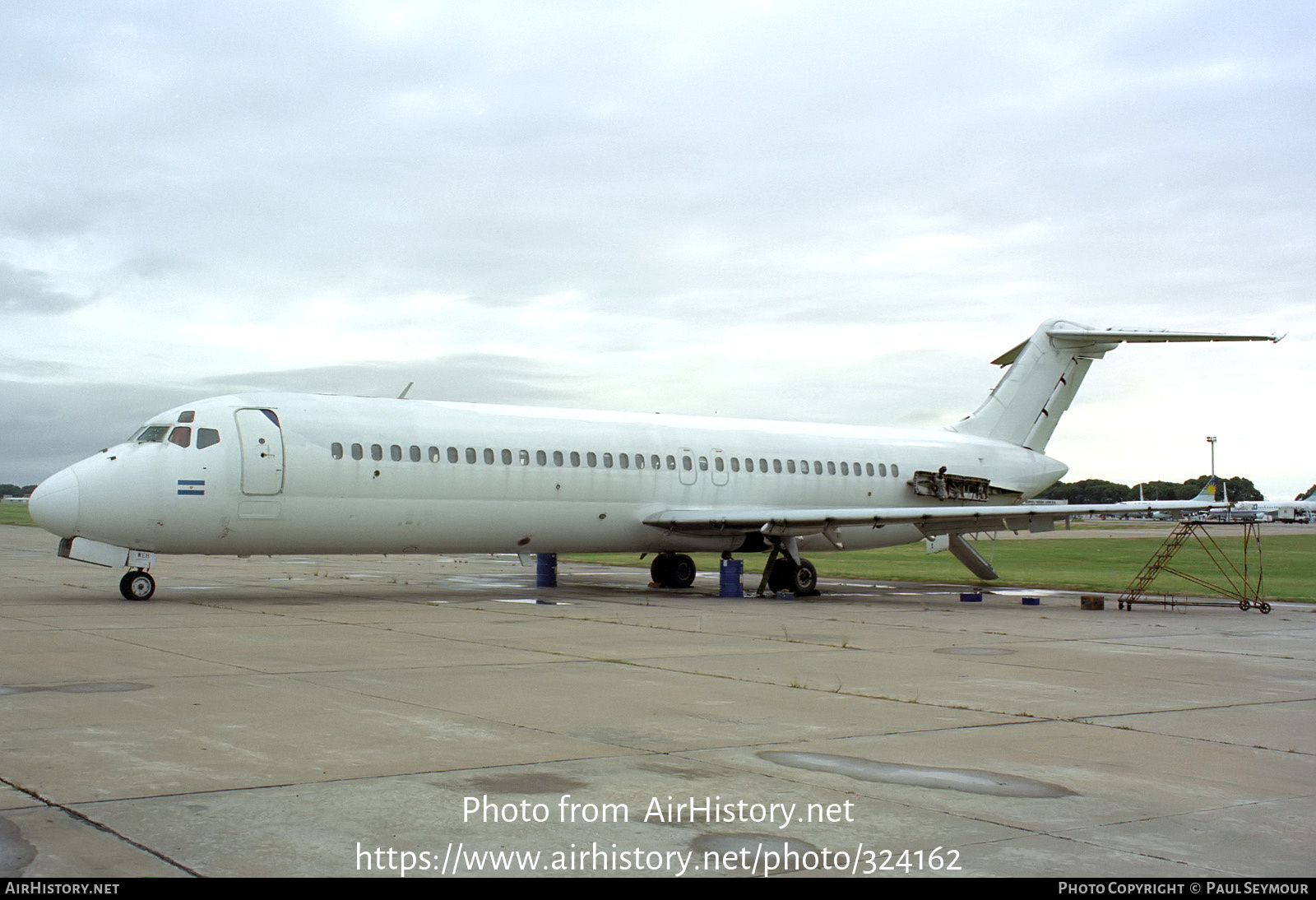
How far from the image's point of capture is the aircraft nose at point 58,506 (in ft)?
59.6

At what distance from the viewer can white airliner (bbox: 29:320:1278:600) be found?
1905 centimetres

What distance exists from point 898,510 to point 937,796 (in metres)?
17.0

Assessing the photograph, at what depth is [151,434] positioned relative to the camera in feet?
63.4

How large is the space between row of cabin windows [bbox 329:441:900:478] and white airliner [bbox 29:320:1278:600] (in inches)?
1.6

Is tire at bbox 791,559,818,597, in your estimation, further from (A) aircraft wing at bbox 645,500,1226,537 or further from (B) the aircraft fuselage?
(B) the aircraft fuselage

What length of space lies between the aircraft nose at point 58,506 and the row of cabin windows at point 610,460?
400 centimetres

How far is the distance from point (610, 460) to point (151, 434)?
868cm

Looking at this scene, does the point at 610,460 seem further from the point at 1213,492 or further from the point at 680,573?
the point at 1213,492

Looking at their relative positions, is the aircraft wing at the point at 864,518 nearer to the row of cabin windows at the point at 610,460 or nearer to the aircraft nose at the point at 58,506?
the row of cabin windows at the point at 610,460

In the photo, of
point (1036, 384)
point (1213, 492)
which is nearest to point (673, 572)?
point (1036, 384)

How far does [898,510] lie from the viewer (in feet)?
75.7

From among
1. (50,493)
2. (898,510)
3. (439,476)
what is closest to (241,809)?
(50,493)

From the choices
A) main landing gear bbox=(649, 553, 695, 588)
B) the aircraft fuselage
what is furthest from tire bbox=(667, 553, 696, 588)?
the aircraft fuselage

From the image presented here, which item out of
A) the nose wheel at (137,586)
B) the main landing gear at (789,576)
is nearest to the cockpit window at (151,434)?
the nose wheel at (137,586)
